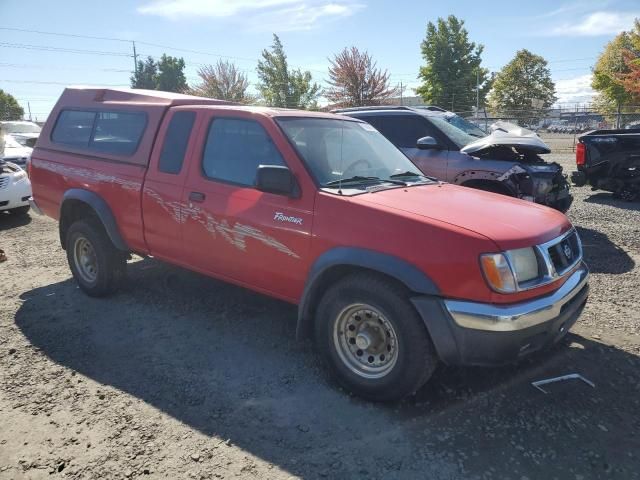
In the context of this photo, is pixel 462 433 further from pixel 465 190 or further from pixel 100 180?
pixel 100 180

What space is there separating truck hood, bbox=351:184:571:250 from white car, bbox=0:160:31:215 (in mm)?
8248

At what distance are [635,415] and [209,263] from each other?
10.3 ft

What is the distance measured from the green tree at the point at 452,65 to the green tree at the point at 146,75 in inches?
1552

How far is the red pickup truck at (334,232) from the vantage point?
284 cm

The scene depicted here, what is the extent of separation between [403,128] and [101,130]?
483cm

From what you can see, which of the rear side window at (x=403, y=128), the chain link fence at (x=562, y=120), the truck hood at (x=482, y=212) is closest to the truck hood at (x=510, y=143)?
the rear side window at (x=403, y=128)

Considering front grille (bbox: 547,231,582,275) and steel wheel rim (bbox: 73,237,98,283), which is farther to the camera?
steel wheel rim (bbox: 73,237,98,283)

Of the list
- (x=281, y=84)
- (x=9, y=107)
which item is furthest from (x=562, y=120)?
(x=9, y=107)

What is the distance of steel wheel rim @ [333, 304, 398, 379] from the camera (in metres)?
3.14

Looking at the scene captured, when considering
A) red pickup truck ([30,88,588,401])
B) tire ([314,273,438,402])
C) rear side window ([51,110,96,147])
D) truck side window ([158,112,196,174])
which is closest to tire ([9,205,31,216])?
rear side window ([51,110,96,147])

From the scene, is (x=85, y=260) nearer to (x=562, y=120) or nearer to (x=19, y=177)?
(x=19, y=177)

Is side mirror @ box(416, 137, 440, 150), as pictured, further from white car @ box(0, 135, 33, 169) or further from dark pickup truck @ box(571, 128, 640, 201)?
white car @ box(0, 135, 33, 169)

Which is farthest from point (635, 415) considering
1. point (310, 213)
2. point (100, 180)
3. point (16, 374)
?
point (100, 180)

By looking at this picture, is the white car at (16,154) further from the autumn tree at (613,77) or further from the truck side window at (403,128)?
the autumn tree at (613,77)
